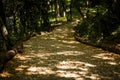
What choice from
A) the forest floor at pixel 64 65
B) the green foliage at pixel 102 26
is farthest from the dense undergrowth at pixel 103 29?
the forest floor at pixel 64 65

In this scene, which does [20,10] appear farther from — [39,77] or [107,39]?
[39,77]

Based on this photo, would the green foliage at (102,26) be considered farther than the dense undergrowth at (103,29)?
Yes

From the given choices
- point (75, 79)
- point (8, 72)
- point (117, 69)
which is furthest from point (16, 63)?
point (117, 69)

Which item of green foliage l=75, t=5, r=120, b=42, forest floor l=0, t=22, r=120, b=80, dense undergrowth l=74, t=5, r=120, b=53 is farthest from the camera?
green foliage l=75, t=5, r=120, b=42

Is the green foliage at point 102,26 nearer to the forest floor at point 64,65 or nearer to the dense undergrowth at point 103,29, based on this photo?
the dense undergrowth at point 103,29

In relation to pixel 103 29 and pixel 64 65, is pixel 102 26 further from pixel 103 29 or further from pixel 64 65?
pixel 64 65

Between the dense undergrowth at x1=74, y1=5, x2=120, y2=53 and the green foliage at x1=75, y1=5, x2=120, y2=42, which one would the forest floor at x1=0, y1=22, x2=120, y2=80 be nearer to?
the dense undergrowth at x1=74, y1=5, x2=120, y2=53

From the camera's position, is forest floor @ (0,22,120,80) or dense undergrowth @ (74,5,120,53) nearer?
forest floor @ (0,22,120,80)

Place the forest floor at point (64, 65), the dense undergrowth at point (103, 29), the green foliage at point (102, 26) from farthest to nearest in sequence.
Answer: the green foliage at point (102, 26), the dense undergrowth at point (103, 29), the forest floor at point (64, 65)

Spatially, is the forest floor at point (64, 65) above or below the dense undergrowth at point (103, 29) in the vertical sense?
below

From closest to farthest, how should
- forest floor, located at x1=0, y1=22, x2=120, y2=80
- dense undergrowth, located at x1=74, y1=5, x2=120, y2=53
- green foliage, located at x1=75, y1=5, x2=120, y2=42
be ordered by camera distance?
1. forest floor, located at x1=0, y1=22, x2=120, y2=80
2. dense undergrowth, located at x1=74, y1=5, x2=120, y2=53
3. green foliage, located at x1=75, y1=5, x2=120, y2=42

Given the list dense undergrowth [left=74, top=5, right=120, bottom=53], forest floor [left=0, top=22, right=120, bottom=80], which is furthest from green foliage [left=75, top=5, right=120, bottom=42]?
forest floor [left=0, top=22, right=120, bottom=80]

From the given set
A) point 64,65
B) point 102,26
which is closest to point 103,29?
point 102,26

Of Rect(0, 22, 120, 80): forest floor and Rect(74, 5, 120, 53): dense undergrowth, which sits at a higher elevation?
Rect(74, 5, 120, 53): dense undergrowth
